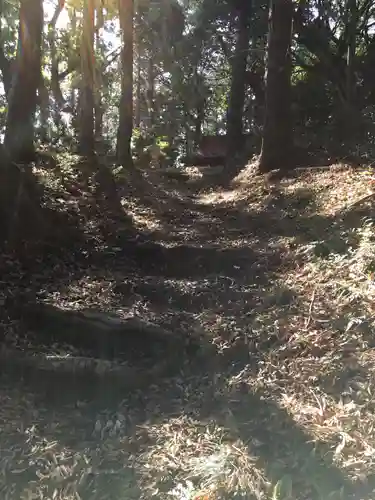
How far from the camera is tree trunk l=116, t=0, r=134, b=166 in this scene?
52.9 feet

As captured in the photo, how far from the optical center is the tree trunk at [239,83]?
20.2 m

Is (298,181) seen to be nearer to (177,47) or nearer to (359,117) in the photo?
(359,117)

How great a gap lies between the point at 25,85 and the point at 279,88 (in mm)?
5990

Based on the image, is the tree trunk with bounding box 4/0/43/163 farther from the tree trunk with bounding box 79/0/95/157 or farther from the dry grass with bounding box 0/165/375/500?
the dry grass with bounding box 0/165/375/500

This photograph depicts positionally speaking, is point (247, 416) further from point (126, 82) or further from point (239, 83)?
point (239, 83)

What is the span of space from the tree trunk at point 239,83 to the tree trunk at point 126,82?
4.63 m

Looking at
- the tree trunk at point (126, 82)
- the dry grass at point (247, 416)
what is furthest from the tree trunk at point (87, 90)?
the dry grass at point (247, 416)

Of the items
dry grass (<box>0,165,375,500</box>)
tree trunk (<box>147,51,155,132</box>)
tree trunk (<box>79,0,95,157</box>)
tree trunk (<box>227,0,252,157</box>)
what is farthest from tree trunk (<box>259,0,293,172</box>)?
tree trunk (<box>147,51,155,132</box>)

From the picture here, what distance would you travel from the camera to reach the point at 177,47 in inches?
1040

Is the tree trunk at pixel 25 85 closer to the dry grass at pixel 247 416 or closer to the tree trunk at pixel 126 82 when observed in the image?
the dry grass at pixel 247 416

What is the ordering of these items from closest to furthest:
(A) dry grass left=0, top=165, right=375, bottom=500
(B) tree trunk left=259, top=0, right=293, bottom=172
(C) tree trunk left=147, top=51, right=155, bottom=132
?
(A) dry grass left=0, top=165, right=375, bottom=500 < (B) tree trunk left=259, top=0, right=293, bottom=172 < (C) tree trunk left=147, top=51, right=155, bottom=132

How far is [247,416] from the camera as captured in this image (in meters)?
4.27

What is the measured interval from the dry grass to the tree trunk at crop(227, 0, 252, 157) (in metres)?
14.2

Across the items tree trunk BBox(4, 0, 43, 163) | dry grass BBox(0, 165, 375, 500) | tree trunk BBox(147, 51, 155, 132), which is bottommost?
dry grass BBox(0, 165, 375, 500)
